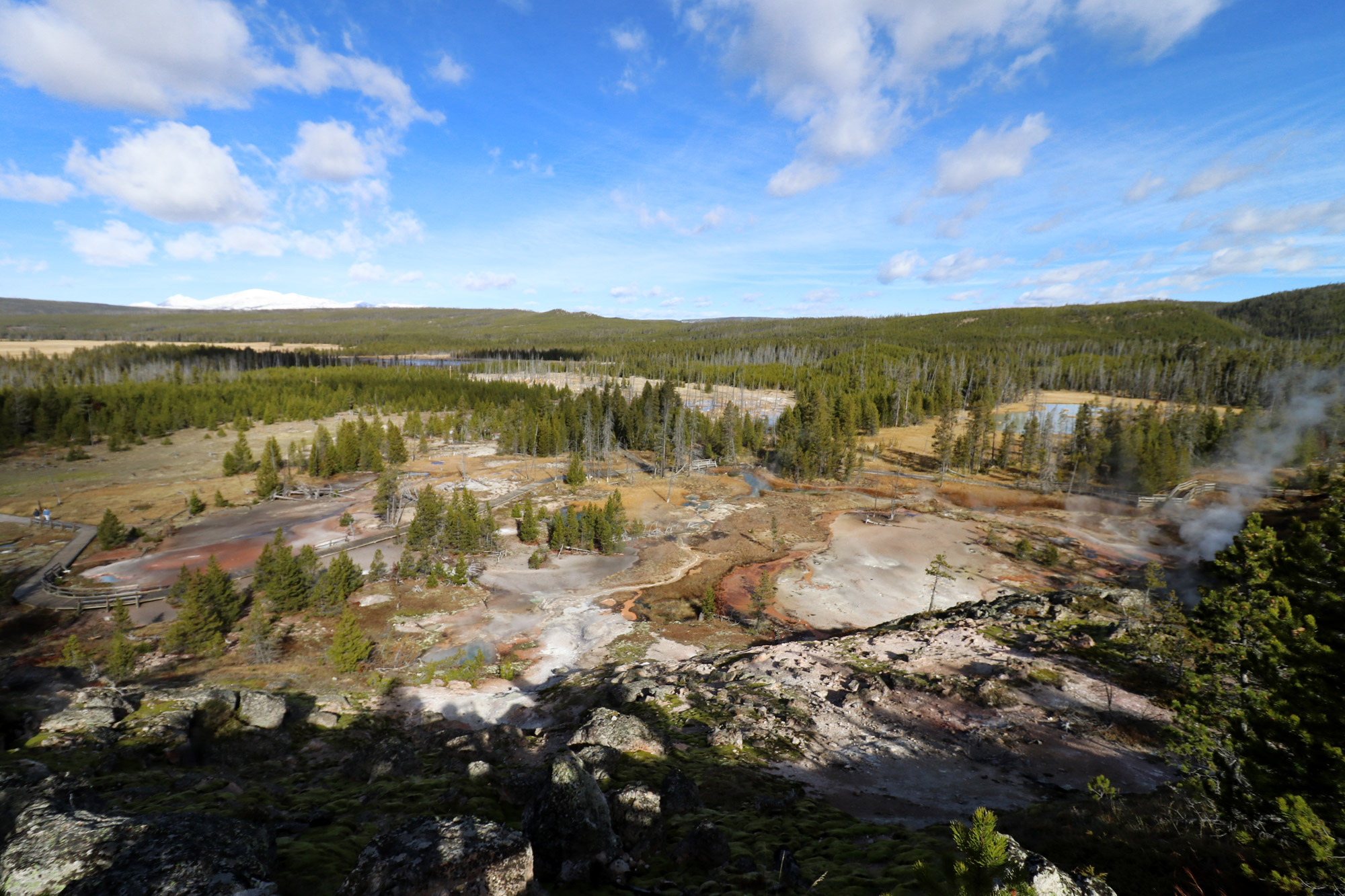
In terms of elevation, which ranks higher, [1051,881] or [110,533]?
[1051,881]

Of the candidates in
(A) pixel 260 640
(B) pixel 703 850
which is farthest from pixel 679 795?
(A) pixel 260 640

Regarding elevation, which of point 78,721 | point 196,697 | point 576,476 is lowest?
point 576,476

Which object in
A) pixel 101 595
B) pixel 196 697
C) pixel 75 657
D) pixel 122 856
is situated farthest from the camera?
pixel 101 595

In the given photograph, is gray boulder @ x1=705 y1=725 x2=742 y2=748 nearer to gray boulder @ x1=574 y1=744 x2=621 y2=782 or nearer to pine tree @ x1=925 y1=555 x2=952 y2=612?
gray boulder @ x1=574 y1=744 x2=621 y2=782

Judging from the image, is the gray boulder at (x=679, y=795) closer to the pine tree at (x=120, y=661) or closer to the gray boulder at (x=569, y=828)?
the gray boulder at (x=569, y=828)

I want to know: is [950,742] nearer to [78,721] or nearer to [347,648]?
[347,648]

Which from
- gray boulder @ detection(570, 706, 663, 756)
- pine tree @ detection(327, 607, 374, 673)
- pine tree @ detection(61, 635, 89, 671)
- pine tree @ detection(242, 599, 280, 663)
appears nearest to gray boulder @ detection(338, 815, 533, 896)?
gray boulder @ detection(570, 706, 663, 756)

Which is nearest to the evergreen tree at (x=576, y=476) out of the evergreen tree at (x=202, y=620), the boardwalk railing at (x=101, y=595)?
the boardwalk railing at (x=101, y=595)
